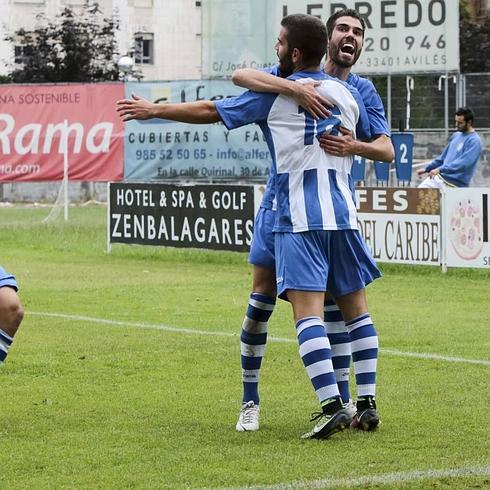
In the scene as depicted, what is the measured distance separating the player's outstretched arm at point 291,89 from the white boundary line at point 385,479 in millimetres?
1886

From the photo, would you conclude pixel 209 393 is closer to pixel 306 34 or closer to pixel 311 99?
pixel 311 99

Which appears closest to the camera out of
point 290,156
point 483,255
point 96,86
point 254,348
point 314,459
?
point 314,459

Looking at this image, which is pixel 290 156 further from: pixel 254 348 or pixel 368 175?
pixel 368 175

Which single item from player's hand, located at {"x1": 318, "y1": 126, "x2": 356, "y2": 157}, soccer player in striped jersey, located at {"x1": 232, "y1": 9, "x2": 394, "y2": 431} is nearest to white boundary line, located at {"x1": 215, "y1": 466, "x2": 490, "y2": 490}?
soccer player in striped jersey, located at {"x1": 232, "y1": 9, "x2": 394, "y2": 431}

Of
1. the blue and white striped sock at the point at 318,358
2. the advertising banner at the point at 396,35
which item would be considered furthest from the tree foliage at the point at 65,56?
the blue and white striped sock at the point at 318,358

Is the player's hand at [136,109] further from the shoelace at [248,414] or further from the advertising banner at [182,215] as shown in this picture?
the advertising banner at [182,215]

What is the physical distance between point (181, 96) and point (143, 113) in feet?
68.5

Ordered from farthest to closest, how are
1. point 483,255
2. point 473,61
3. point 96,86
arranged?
point 473,61 < point 96,86 < point 483,255

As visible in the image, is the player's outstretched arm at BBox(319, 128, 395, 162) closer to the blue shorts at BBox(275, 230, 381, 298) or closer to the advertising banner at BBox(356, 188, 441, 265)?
the blue shorts at BBox(275, 230, 381, 298)

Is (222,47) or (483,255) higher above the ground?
(222,47)

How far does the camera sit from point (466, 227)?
17.1m

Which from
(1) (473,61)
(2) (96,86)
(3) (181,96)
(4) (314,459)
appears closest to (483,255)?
(4) (314,459)

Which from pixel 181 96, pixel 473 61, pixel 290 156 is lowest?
pixel 290 156

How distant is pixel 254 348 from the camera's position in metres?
7.96
